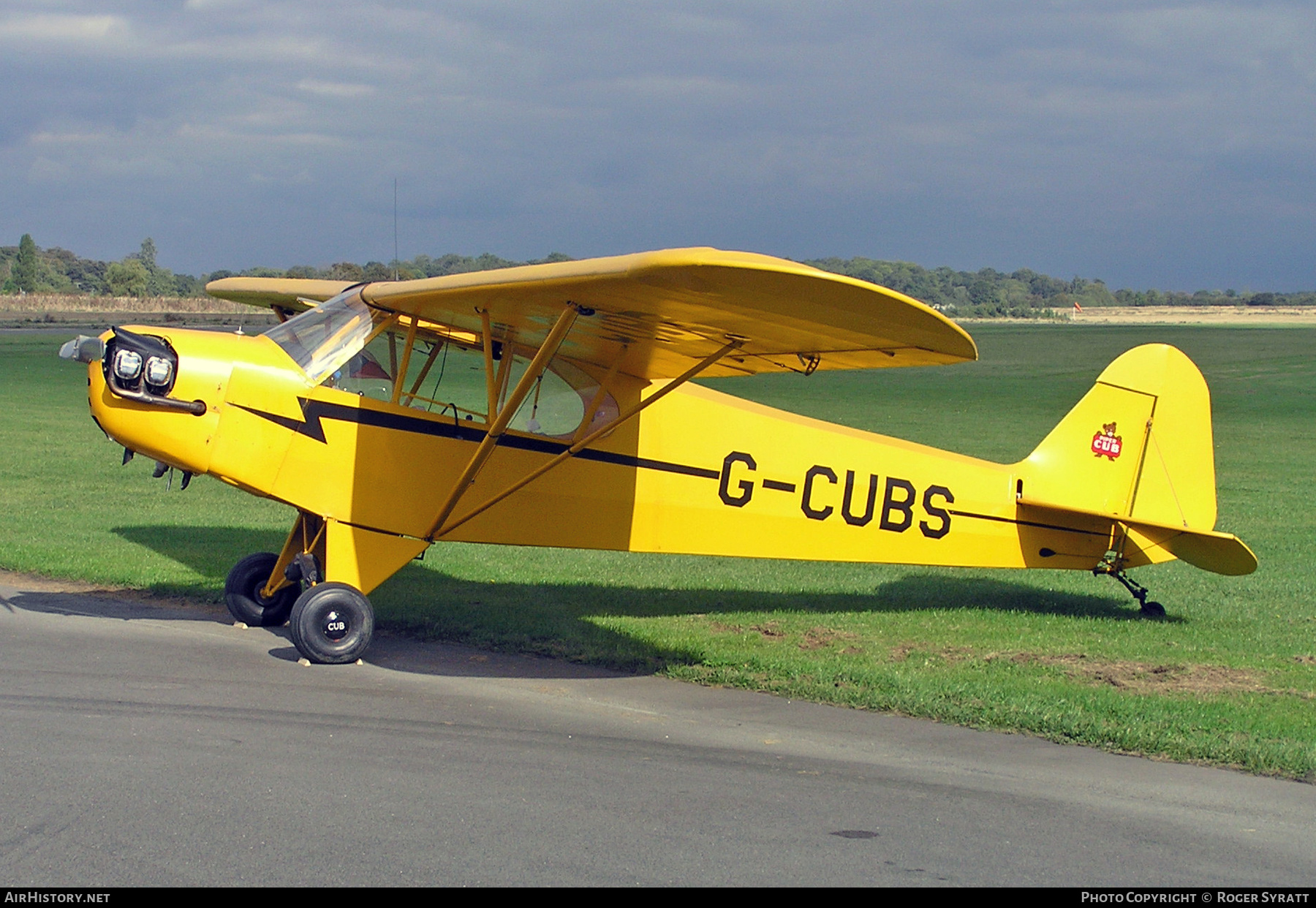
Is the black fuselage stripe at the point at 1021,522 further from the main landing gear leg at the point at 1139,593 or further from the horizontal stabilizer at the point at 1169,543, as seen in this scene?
the main landing gear leg at the point at 1139,593

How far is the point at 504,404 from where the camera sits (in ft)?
26.4

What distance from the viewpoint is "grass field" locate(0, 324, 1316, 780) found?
22.8 feet

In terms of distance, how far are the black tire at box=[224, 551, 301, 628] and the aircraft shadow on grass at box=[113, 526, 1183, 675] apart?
2.31ft

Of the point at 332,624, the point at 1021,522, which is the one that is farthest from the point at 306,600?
the point at 1021,522

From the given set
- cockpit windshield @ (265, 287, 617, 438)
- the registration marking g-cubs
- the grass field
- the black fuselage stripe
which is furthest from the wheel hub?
the black fuselage stripe

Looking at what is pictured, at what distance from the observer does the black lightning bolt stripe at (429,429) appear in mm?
7730

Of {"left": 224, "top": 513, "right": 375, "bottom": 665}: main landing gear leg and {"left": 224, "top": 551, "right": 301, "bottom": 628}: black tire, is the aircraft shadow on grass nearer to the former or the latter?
{"left": 224, "top": 513, "right": 375, "bottom": 665}: main landing gear leg

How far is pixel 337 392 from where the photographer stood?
25.8ft

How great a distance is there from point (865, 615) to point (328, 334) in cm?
465

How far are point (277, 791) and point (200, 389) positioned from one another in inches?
128

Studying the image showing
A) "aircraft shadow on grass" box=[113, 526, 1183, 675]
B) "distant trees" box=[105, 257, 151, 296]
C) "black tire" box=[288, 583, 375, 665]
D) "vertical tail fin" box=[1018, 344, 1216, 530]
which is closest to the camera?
"black tire" box=[288, 583, 375, 665]

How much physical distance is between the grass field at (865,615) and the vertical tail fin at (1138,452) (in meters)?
0.92

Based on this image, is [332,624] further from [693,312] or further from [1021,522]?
[1021,522]
